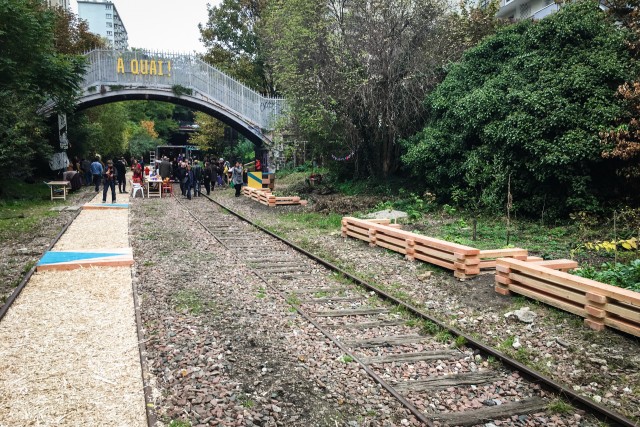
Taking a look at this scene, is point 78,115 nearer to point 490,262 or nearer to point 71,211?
point 71,211

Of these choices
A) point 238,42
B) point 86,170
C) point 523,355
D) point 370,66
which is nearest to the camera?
point 523,355

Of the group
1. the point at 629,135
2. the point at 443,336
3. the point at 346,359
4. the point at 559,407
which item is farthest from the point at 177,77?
the point at 559,407

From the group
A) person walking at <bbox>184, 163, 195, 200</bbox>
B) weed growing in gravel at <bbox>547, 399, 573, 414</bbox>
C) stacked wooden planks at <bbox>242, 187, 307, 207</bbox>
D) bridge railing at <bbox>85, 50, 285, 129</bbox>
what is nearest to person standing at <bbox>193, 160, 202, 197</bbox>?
person walking at <bbox>184, 163, 195, 200</bbox>

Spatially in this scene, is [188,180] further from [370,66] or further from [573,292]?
[573,292]

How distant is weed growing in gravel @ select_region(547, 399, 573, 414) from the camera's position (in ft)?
13.6

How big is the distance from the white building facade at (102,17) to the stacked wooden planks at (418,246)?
110 metres

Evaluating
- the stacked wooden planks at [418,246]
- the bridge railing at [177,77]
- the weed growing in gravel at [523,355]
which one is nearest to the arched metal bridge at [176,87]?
the bridge railing at [177,77]

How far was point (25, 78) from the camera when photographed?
778 inches

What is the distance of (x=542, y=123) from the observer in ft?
39.1

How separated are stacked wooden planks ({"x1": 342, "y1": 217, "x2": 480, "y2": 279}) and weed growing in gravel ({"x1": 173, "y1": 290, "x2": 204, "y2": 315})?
430 centimetres

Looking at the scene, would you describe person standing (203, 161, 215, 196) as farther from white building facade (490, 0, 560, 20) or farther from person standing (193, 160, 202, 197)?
white building facade (490, 0, 560, 20)

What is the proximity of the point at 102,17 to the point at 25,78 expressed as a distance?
108628 mm

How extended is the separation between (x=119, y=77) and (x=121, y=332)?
26236mm

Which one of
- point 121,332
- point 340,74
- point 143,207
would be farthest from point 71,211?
point 121,332
